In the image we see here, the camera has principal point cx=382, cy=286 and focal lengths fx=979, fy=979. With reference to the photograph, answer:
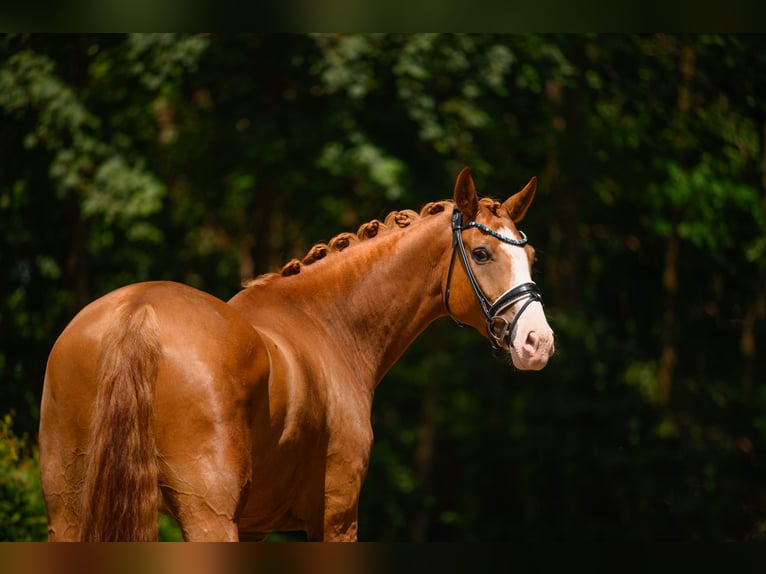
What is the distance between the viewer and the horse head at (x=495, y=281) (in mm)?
4074

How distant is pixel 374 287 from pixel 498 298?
0.66 metres

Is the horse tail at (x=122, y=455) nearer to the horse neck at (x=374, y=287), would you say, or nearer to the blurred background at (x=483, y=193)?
the horse neck at (x=374, y=287)

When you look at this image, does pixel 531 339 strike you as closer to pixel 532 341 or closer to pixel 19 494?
pixel 532 341

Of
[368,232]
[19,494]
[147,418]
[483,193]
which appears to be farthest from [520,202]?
[483,193]

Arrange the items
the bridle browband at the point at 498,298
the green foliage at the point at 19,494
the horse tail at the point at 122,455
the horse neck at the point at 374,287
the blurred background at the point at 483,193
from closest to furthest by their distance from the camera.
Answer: the horse tail at the point at 122,455 → the bridle browband at the point at 498,298 → the horse neck at the point at 374,287 → the green foliage at the point at 19,494 → the blurred background at the point at 483,193

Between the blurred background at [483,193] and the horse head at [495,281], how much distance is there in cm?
487

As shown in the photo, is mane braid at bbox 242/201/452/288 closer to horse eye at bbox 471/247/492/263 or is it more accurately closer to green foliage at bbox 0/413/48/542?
horse eye at bbox 471/247/492/263

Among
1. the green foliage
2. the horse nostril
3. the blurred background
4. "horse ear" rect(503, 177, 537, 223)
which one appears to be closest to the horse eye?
"horse ear" rect(503, 177, 537, 223)

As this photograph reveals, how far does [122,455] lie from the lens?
3.19 metres

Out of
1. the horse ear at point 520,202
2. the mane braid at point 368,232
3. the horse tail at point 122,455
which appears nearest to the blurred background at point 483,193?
the mane braid at point 368,232

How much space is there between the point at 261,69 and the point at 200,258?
2649 millimetres

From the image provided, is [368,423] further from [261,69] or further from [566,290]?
[566,290]

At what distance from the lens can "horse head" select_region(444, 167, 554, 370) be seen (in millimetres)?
4074
